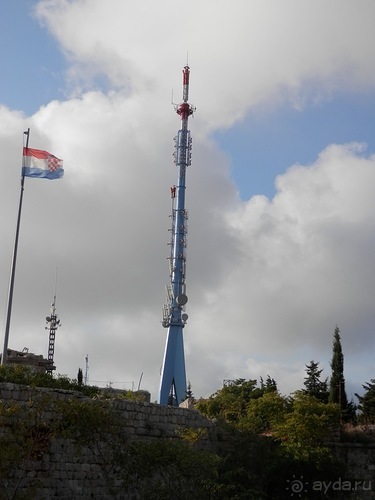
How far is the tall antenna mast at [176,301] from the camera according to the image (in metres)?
52.0

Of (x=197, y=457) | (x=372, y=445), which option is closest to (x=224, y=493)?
(x=197, y=457)

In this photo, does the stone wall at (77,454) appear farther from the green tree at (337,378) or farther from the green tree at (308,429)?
the green tree at (337,378)

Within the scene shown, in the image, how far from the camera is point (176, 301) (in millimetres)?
51750

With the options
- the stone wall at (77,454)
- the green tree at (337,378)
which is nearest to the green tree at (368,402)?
the green tree at (337,378)

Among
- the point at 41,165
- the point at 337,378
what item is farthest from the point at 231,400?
the point at 41,165

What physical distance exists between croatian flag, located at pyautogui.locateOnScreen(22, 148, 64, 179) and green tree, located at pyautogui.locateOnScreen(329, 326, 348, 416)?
757 inches

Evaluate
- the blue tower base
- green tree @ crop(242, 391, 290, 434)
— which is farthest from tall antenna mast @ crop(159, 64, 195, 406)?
green tree @ crop(242, 391, 290, 434)

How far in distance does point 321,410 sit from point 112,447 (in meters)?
11.7

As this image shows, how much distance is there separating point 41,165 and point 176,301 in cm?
2767

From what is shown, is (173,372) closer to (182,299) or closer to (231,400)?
(182,299)

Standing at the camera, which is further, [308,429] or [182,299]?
[182,299]

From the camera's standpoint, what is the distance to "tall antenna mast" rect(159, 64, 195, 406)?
171 feet

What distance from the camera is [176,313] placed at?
173 feet

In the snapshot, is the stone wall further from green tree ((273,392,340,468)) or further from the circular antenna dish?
the circular antenna dish
